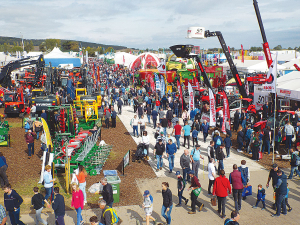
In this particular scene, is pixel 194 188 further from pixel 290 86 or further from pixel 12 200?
pixel 290 86

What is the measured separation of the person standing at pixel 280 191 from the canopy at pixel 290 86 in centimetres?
1066

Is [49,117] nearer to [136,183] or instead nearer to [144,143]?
[144,143]

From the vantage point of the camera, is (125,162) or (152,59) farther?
(152,59)

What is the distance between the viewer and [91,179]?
10.6m

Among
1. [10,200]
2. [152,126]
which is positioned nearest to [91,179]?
[10,200]

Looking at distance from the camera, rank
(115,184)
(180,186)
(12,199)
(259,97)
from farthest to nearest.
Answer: (259,97) < (115,184) < (180,186) < (12,199)

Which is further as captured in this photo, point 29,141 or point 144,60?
point 144,60

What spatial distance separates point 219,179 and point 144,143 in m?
5.05

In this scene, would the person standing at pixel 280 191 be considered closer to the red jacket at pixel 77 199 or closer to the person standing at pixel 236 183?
the person standing at pixel 236 183

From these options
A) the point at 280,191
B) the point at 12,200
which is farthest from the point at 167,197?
the point at 12,200

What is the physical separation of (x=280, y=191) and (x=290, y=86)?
12.2 meters

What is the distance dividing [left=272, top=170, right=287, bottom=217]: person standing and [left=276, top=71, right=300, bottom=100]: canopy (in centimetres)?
1066

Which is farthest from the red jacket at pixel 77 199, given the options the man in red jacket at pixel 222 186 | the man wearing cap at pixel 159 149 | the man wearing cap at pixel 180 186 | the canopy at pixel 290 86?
the canopy at pixel 290 86

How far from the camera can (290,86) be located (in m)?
18.3
